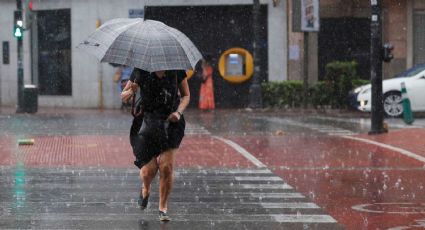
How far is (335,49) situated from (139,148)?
2520 cm

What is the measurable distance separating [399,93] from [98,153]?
1323 cm

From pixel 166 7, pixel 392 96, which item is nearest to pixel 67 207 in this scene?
pixel 392 96

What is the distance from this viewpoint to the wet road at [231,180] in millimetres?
9172

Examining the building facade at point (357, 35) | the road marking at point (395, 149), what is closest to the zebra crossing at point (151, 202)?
the road marking at point (395, 149)

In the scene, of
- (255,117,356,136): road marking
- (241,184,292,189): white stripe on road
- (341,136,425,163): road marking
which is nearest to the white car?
(255,117,356,136): road marking

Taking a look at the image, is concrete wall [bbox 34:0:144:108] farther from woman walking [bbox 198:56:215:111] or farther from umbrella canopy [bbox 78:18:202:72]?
umbrella canopy [bbox 78:18:202:72]

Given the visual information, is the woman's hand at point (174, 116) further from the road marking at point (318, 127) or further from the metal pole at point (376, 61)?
the road marking at point (318, 127)

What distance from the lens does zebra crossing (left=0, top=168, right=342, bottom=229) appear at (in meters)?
8.88

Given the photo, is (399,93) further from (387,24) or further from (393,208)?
(393,208)

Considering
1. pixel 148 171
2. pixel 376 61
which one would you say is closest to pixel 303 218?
pixel 148 171

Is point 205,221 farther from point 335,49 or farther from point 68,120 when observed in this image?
point 335,49

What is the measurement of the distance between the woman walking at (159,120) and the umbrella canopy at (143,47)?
33 centimetres

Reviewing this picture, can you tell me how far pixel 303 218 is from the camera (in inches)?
364

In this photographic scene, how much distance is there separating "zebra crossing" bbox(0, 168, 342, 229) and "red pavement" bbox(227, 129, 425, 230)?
1.04ft
